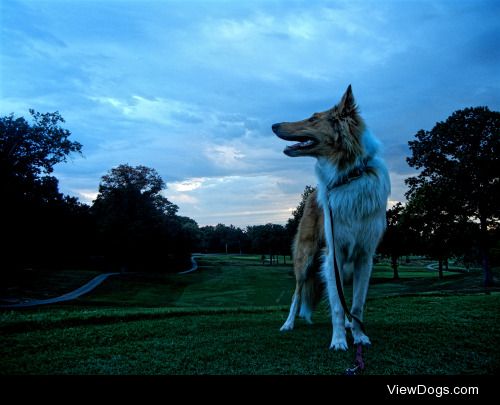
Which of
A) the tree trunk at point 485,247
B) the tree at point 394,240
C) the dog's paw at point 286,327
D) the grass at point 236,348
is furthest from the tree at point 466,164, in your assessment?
the dog's paw at point 286,327

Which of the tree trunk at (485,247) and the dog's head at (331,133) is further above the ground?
the dog's head at (331,133)

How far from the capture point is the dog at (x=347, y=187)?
4594mm

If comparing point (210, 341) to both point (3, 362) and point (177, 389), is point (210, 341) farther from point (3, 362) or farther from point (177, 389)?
point (3, 362)

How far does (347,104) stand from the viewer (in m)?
4.75

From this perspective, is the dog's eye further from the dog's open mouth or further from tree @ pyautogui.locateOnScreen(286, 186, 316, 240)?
tree @ pyautogui.locateOnScreen(286, 186, 316, 240)

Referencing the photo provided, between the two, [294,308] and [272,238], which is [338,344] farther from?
[272,238]

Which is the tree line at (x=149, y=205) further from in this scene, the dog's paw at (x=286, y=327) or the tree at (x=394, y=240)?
the dog's paw at (x=286, y=327)

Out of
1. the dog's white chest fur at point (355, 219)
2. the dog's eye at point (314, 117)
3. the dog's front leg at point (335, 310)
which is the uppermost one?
the dog's eye at point (314, 117)

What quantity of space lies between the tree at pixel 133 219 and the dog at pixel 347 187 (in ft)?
153

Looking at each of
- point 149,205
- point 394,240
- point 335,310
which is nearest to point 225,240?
point 149,205

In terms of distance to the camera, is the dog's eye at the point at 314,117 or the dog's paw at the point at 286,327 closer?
the dog's eye at the point at 314,117

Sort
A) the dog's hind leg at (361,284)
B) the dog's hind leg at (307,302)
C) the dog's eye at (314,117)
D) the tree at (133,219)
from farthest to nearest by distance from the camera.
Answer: the tree at (133,219) → the dog's hind leg at (307,302) → the dog's eye at (314,117) → the dog's hind leg at (361,284)

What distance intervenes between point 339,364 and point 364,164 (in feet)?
8.15

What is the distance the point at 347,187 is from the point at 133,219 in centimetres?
4973
